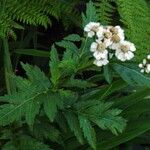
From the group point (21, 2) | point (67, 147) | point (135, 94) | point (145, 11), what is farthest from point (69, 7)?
point (67, 147)

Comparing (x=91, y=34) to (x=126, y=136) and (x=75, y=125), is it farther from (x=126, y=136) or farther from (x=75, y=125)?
(x=126, y=136)

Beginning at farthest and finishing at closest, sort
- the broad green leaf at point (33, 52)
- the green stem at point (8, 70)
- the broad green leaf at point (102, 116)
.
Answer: the broad green leaf at point (33, 52)
the green stem at point (8, 70)
the broad green leaf at point (102, 116)

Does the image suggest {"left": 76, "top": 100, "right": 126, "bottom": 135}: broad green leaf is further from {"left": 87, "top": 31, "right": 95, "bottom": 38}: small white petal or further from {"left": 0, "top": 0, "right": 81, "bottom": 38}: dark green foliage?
{"left": 0, "top": 0, "right": 81, "bottom": 38}: dark green foliage

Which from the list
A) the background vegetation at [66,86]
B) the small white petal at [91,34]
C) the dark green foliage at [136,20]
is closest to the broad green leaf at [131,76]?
the background vegetation at [66,86]

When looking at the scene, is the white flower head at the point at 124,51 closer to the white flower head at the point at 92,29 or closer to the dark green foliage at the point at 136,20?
the white flower head at the point at 92,29

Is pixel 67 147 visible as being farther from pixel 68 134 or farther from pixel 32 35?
pixel 32 35

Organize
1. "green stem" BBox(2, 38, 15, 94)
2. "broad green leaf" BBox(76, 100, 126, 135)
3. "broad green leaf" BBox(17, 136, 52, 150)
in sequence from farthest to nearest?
"green stem" BBox(2, 38, 15, 94)
"broad green leaf" BBox(17, 136, 52, 150)
"broad green leaf" BBox(76, 100, 126, 135)

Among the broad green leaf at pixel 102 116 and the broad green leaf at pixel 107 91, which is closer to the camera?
the broad green leaf at pixel 102 116

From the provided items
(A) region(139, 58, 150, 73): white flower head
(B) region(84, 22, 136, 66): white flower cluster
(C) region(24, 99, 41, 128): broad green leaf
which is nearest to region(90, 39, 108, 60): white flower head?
(B) region(84, 22, 136, 66): white flower cluster
